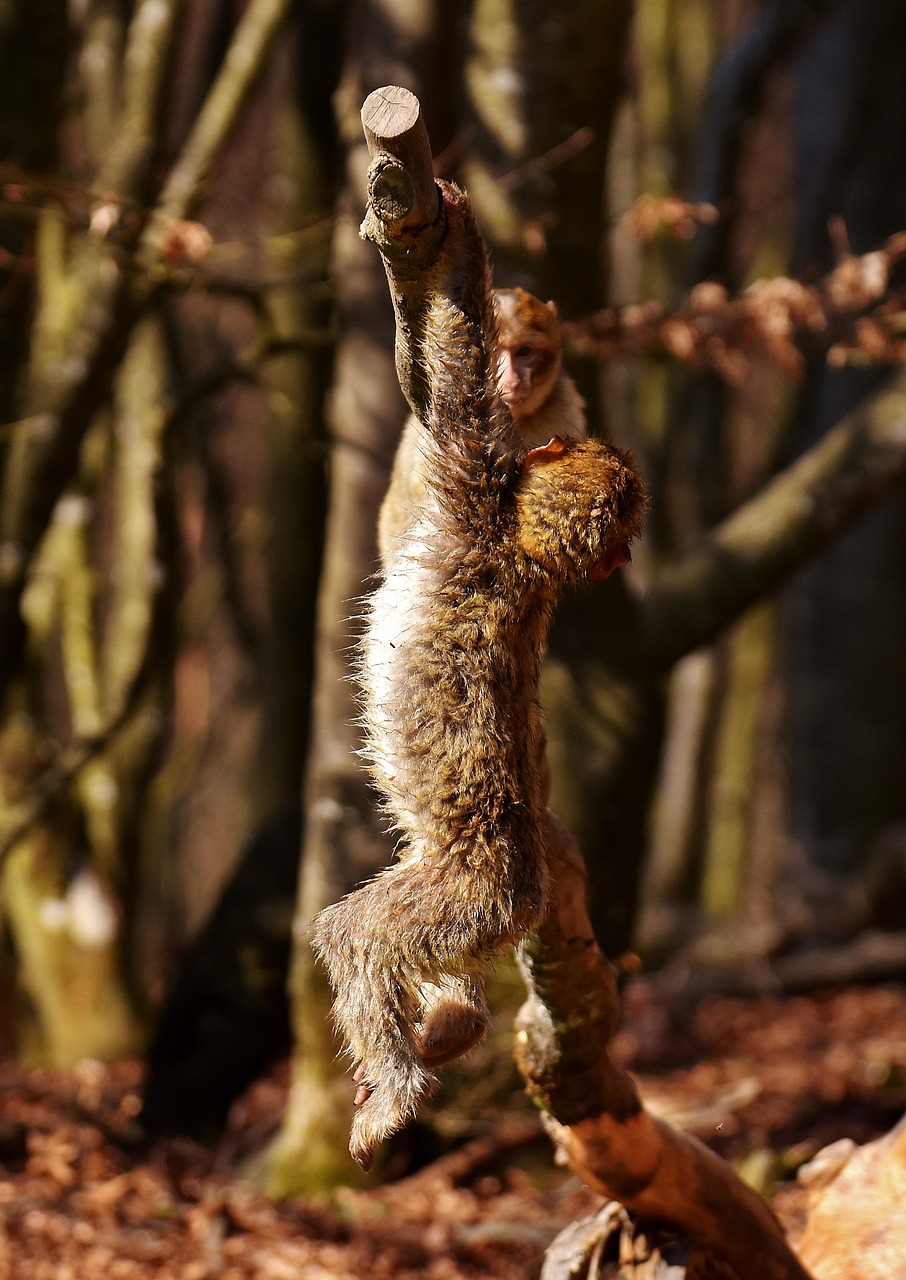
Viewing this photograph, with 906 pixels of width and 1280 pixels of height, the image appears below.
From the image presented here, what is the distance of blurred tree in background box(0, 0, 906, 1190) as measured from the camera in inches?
202

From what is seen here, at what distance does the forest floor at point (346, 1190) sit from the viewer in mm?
4621

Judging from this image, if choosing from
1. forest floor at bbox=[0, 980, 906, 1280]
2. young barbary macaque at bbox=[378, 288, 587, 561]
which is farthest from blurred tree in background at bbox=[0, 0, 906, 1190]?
young barbary macaque at bbox=[378, 288, 587, 561]

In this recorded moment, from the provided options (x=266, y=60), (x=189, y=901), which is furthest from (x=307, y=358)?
(x=189, y=901)

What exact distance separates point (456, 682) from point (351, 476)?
314 centimetres

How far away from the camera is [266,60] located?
577cm

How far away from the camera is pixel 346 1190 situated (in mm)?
5203

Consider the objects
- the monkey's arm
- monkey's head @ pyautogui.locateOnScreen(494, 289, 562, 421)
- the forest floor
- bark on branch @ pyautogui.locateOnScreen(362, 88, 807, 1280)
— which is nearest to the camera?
the monkey's arm

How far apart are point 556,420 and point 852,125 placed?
6229 mm

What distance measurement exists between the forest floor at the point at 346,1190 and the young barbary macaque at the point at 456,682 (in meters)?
2.70

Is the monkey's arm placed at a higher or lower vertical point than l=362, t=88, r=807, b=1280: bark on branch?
higher

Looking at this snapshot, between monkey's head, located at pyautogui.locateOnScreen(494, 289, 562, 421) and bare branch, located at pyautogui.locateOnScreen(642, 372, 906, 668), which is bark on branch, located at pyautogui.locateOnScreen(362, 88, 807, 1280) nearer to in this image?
monkey's head, located at pyautogui.locateOnScreen(494, 289, 562, 421)

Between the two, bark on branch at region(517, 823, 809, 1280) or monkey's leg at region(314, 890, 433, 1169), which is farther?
bark on branch at region(517, 823, 809, 1280)

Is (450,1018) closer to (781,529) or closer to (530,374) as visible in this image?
(530,374)

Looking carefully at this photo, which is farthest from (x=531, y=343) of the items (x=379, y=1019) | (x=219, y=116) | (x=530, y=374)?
(x=219, y=116)
